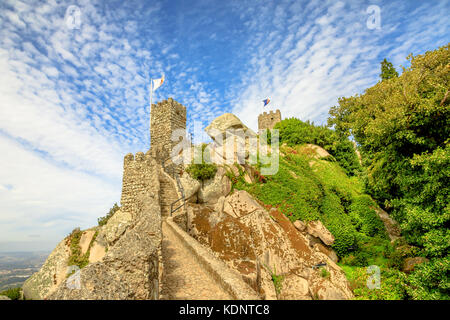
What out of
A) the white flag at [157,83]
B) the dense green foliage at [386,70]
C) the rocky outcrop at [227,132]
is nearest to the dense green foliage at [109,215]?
the rocky outcrop at [227,132]

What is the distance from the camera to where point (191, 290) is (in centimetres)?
575

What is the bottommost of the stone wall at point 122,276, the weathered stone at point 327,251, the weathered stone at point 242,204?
the weathered stone at point 327,251

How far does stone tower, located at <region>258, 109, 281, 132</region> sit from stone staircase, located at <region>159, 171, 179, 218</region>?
30.6 m

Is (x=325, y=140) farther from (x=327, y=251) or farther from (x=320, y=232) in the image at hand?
(x=327, y=251)

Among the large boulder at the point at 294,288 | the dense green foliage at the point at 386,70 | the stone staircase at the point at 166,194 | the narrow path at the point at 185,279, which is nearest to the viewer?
the narrow path at the point at 185,279

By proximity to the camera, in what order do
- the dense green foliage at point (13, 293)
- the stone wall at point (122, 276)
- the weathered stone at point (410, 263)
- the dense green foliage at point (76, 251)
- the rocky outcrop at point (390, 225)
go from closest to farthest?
the stone wall at point (122, 276) < the dense green foliage at point (13, 293) < the weathered stone at point (410, 263) < the dense green foliage at point (76, 251) < the rocky outcrop at point (390, 225)

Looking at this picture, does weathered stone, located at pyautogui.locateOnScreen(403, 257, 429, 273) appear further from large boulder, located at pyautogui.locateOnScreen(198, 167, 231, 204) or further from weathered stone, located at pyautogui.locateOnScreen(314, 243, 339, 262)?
large boulder, located at pyautogui.locateOnScreen(198, 167, 231, 204)

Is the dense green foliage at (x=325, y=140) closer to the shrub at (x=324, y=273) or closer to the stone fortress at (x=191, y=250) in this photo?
the stone fortress at (x=191, y=250)

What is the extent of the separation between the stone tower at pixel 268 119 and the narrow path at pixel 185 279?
35991mm

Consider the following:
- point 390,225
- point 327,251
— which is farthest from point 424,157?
point 390,225

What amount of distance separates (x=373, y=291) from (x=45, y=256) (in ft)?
52.9

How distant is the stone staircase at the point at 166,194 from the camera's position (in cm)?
1238

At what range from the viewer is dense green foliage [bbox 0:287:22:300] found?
30.1ft

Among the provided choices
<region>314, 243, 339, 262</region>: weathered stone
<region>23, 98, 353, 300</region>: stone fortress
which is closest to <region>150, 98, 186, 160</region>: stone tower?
<region>23, 98, 353, 300</region>: stone fortress
